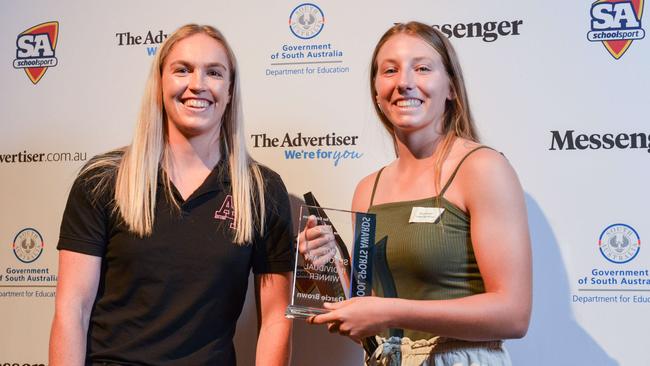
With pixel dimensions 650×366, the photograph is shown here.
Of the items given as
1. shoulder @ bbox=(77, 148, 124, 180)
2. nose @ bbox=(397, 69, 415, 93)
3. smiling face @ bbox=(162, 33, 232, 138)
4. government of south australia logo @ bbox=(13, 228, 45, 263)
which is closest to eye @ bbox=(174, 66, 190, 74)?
smiling face @ bbox=(162, 33, 232, 138)

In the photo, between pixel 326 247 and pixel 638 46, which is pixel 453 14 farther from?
pixel 326 247

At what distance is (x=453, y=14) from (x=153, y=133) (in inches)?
41.1

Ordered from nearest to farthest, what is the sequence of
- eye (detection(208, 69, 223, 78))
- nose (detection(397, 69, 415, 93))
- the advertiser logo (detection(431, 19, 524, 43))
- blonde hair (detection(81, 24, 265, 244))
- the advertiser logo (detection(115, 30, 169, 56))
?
1. nose (detection(397, 69, 415, 93))
2. blonde hair (detection(81, 24, 265, 244))
3. eye (detection(208, 69, 223, 78))
4. the advertiser logo (detection(431, 19, 524, 43))
5. the advertiser logo (detection(115, 30, 169, 56))

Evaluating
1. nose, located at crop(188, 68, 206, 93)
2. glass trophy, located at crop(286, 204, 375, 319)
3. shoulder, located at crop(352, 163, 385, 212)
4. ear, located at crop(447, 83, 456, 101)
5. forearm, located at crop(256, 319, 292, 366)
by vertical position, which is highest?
nose, located at crop(188, 68, 206, 93)

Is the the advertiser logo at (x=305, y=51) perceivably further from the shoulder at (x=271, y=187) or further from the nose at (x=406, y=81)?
the nose at (x=406, y=81)

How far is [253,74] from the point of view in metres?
2.44

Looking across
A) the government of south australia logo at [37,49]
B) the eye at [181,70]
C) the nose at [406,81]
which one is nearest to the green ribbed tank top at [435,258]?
the nose at [406,81]

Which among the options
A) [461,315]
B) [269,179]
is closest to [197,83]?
[269,179]

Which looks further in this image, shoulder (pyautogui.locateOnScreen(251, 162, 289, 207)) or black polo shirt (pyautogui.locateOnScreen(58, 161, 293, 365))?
shoulder (pyautogui.locateOnScreen(251, 162, 289, 207))

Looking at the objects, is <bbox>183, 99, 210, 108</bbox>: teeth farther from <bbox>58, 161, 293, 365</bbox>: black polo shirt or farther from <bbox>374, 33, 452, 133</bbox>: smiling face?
<bbox>374, 33, 452, 133</bbox>: smiling face

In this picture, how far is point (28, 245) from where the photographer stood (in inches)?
102

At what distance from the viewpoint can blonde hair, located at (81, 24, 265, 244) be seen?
1.85 meters

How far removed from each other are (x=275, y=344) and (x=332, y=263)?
15.8 inches

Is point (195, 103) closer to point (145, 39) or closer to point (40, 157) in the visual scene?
point (145, 39)
